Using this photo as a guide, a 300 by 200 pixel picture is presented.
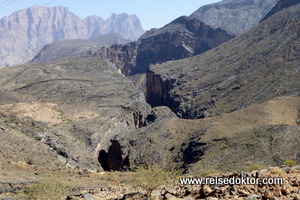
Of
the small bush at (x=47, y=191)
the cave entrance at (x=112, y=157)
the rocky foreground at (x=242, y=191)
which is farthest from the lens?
the cave entrance at (x=112, y=157)

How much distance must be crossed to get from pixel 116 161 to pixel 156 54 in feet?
391

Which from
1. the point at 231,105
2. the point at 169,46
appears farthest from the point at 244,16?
the point at 231,105

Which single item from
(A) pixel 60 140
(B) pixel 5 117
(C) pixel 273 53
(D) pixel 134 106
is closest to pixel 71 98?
(D) pixel 134 106

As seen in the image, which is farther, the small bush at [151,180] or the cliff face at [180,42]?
the cliff face at [180,42]

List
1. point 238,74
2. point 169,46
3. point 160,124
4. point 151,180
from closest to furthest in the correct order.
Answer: point 151,180 < point 160,124 < point 238,74 < point 169,46

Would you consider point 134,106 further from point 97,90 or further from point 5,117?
point 5,117

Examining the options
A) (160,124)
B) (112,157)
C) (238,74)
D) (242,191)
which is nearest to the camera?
(242,191)

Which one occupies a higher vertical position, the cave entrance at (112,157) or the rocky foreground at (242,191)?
the rocky foreground at (242,191)

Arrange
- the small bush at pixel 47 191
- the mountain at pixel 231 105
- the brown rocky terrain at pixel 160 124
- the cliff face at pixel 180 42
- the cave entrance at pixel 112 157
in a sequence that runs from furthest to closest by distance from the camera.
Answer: the cliff face at pixel 180 42, the cave entrance at pixel 112 157, the mountain at pixel 231 105, the brown rocky terrain at pixel 160 124, the small bush at pixel 47 191

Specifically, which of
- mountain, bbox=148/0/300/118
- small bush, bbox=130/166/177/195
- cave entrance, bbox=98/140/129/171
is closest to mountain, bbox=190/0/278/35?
mountain, bbox=148/0/300/118

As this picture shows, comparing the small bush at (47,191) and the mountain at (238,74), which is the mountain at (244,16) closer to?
the mountain at (238,74)

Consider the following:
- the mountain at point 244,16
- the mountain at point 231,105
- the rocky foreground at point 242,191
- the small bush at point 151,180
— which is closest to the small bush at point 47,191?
the rocky foreground at point 242,191

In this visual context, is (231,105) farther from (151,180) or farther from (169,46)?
(169,46)

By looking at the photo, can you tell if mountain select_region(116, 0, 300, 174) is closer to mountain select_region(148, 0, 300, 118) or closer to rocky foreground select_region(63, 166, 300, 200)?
mountain select_region(148, 0, 300, 118)
